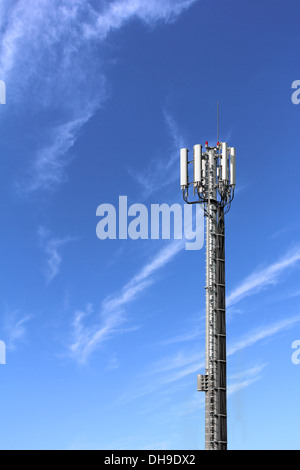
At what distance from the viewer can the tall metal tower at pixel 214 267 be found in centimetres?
11056

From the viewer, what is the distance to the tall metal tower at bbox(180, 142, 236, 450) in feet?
363

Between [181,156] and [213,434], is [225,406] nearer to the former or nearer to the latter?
[213,434]

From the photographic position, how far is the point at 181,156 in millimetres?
123438

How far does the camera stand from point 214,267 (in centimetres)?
11719
